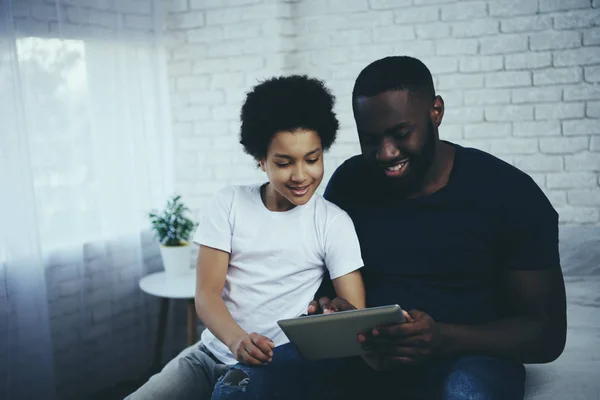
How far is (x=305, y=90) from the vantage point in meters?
1.67

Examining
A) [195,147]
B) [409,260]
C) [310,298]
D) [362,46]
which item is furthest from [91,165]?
[409,260]

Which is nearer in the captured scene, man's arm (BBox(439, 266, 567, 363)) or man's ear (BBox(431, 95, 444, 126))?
man's arm (BBox(439, 266, 567, 363))

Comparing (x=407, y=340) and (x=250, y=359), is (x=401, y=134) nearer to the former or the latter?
(x=407, y=340)

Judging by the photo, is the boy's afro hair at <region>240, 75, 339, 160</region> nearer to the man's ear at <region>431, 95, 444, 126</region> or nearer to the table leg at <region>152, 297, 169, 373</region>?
the man's ear at <region>431, 95, 444, 126</region>

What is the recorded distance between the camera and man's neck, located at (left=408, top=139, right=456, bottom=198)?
1612 millimetres

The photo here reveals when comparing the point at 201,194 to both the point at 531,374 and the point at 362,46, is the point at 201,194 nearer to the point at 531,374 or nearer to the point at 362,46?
the point at 362,46

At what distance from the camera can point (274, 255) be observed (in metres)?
1.62

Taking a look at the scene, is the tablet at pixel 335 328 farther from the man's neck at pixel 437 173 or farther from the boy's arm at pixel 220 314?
the man's neck at pixel 437 173

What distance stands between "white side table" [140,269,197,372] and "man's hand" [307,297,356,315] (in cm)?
125

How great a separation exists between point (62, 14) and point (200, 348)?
5.35ft

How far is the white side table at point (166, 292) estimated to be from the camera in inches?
106

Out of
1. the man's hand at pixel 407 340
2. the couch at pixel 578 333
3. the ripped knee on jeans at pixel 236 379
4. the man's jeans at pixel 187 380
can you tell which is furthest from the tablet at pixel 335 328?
the couch at pixel 578 333

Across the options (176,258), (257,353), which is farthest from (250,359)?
(176,258)

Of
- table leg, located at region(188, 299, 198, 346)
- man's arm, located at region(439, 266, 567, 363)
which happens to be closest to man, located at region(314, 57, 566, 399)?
→ man's arm, located at region(439, 266, 567, 363)
